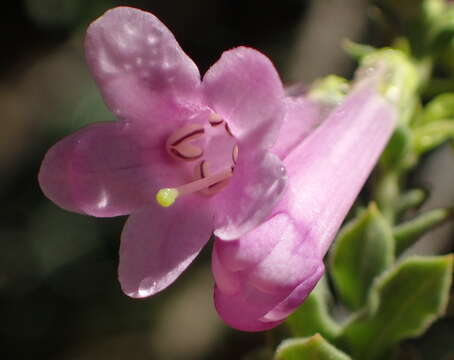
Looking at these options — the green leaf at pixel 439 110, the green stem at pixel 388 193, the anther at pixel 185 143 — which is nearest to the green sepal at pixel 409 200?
the green stem at pixel 388 193

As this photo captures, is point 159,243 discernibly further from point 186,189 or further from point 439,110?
point 439,110

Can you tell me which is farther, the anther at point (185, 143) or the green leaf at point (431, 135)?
the green leaf at point (431, 135)

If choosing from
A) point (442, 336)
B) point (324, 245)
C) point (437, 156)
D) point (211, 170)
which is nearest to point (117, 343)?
point (442, 336)

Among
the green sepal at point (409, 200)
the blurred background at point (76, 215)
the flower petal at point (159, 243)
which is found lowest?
the blurred background at point (76, 215)

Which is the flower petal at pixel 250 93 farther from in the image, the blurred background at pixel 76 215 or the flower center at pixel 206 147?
the blurred background at pixel 76 215

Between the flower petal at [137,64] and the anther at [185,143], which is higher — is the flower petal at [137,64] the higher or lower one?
the higher one

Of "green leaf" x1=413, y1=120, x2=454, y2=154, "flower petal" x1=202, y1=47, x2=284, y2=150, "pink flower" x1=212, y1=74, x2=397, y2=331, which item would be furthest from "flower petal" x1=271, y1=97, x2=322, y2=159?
"green leaf" x1=413, y1=120, x2=454, y2=154

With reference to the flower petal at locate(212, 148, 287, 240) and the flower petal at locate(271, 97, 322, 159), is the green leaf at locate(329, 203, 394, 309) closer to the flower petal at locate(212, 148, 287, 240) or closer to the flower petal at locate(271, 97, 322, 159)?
the flower petal at locate(271, 97, 322, 159)
